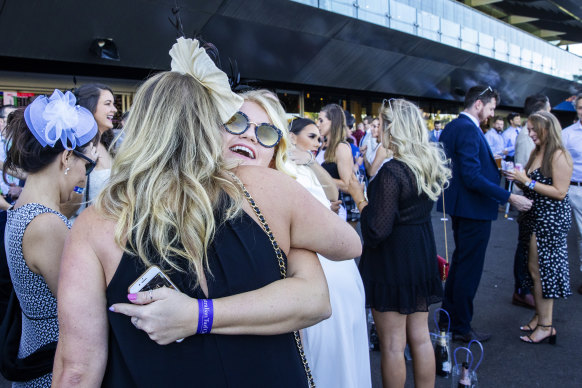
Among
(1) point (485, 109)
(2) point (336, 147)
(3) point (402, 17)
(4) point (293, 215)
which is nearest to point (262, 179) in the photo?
(4) point (293, 215)

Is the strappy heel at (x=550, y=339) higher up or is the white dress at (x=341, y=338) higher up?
the white dress at (x=341, y=338)

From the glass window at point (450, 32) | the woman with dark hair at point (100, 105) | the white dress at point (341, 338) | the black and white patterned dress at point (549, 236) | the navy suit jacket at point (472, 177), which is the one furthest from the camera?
the glass window at point (450, 32)

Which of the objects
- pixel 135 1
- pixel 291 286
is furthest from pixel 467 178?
pixel 135 1

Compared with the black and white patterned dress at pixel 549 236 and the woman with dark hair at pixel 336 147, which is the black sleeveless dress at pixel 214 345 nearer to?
the black and white patterned dress at pixel 549 236

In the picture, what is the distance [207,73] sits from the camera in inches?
52.7

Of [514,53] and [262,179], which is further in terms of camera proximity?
[514,53]

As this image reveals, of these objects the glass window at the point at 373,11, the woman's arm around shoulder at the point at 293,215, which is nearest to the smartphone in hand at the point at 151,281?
the woman's arm around shoulder at the point at 293,215

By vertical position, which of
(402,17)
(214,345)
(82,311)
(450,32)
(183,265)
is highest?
(450,32)

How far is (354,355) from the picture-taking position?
2.18 m

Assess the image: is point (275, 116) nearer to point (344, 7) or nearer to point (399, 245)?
point (399, 245)

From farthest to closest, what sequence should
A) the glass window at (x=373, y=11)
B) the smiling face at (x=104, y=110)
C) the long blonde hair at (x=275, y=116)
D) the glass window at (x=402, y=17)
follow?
the glass window at (x=402, y=17) → the glass window at (x=373, y=11) → the smiling face at (x=104, y=110) → the long blonde hair at (x=275, y=116)

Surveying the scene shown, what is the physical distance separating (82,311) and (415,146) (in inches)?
92.8

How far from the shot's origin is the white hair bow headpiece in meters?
1.34

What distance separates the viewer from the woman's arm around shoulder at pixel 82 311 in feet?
3.78
